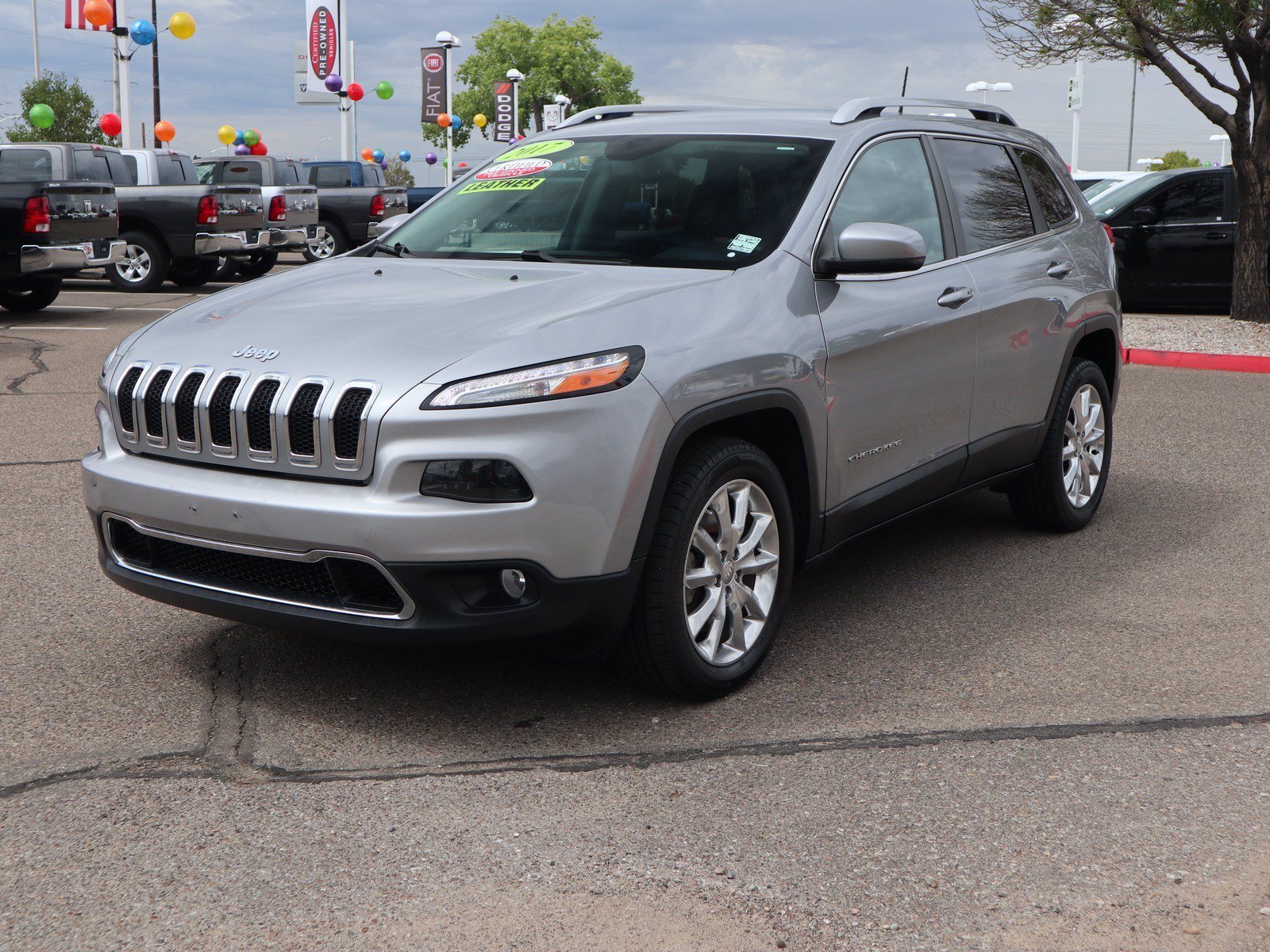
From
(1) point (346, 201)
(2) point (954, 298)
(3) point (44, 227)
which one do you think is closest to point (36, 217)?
(3) point (44, 227)

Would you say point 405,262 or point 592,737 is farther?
point 405,262

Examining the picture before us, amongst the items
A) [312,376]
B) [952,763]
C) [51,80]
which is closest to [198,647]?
[312,376]

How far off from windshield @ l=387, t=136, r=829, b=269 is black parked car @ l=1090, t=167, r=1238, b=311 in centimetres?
1148

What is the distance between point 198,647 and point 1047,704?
2680mm

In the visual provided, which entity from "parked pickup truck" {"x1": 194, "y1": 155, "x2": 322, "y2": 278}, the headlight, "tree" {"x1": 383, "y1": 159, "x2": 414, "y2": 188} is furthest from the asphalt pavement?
"tree" {"x1": 383, "y1": 159, "x2": 414, "y2": 188}

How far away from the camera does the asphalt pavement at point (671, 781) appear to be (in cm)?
282

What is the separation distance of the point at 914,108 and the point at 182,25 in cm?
2605

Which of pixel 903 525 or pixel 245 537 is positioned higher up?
pixel 245 537

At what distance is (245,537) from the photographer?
349 cm

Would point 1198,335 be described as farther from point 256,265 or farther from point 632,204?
point 256,265

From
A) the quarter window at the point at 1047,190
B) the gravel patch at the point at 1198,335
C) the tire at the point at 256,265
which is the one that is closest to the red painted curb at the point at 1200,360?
the gravel patch at the point at 1198,335

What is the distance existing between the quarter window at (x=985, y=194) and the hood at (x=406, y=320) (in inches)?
61.4

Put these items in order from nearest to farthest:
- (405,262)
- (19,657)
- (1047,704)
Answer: (1047,704)
(19,657)
(405,262)

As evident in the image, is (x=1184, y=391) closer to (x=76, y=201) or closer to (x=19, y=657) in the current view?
(x=19, y=657)
